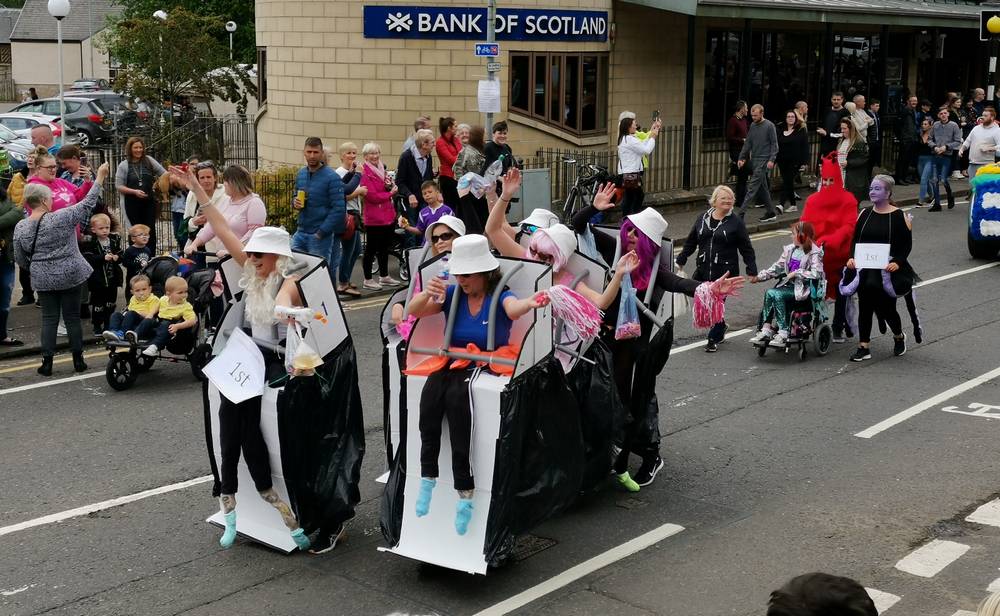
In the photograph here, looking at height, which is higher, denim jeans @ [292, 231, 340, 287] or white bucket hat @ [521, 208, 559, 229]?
white bucket hat @ [521, 208, 559, 229]

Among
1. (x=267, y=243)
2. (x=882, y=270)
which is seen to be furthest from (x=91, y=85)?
(x=267, y=243)

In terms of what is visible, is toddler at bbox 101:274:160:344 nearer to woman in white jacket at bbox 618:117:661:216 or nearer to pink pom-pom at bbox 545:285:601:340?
pink pom-pom at bbox 545:285:601:340

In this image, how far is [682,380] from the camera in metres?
11.2

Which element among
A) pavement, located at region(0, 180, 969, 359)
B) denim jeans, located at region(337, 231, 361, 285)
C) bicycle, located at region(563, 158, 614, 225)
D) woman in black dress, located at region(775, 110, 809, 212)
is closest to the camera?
pavement, located at region(0, 180, 969, 359)

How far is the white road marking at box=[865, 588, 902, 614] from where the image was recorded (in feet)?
21.4

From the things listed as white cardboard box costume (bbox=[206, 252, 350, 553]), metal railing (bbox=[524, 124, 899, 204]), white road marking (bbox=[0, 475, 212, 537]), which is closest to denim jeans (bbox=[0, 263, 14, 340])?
white road marking (bbox=[0, 475, 212, 537])

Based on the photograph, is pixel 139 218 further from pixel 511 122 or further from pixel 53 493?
pixel 511 122

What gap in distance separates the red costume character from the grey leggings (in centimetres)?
716

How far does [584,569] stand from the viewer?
23.0ft

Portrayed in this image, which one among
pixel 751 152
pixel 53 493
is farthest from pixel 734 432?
pixel 751 152

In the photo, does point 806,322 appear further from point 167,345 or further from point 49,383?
point 49,383

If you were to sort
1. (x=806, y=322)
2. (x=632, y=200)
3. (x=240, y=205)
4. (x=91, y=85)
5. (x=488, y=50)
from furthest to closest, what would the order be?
(x=91, y=85)
(x=632, y=200)
(x=488, y=50)
(x=806, y=322)
(x=240, y=205)

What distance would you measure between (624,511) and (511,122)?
15.0 meters

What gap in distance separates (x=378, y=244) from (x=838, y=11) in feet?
42.2
